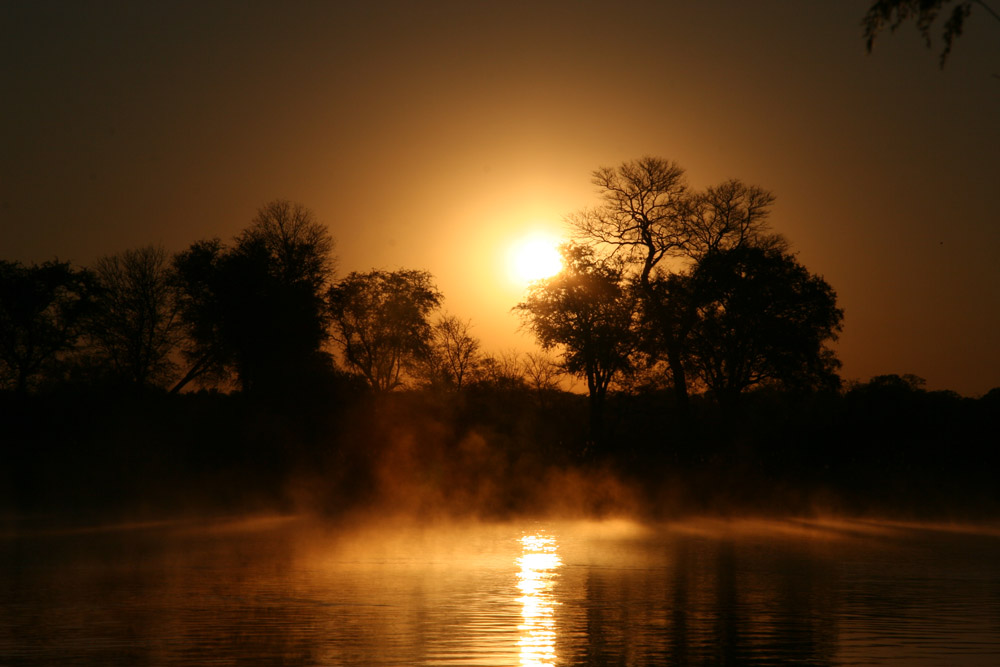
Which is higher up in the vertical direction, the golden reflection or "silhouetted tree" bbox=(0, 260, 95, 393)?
"silhouetted tree" bbox=(0, 260, 95, 393)

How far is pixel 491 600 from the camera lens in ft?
56.2

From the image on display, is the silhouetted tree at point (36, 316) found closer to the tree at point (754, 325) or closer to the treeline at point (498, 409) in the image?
the treeline at point (498, 409)

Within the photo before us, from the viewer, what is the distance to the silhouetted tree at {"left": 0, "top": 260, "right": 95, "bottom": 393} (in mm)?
61875

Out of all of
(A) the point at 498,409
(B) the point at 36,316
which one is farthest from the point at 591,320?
(B) the point at 36,316

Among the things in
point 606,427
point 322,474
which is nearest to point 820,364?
point 606,427

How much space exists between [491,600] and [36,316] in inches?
2081

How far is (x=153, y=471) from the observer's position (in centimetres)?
4488

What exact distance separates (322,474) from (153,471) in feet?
21.5

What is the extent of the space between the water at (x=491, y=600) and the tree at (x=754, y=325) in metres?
25.2

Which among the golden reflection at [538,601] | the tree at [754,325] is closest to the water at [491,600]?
the golden reflection at [538,601]

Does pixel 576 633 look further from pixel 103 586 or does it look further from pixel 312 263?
pixel 312 263

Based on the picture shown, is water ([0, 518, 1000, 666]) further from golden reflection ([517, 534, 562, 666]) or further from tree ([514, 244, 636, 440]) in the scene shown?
tree ([514, 244, 636, 440])

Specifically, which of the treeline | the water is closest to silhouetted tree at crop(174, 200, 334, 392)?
the treeline

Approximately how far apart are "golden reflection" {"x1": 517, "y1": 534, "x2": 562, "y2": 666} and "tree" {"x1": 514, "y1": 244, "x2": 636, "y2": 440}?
28.1 metres
